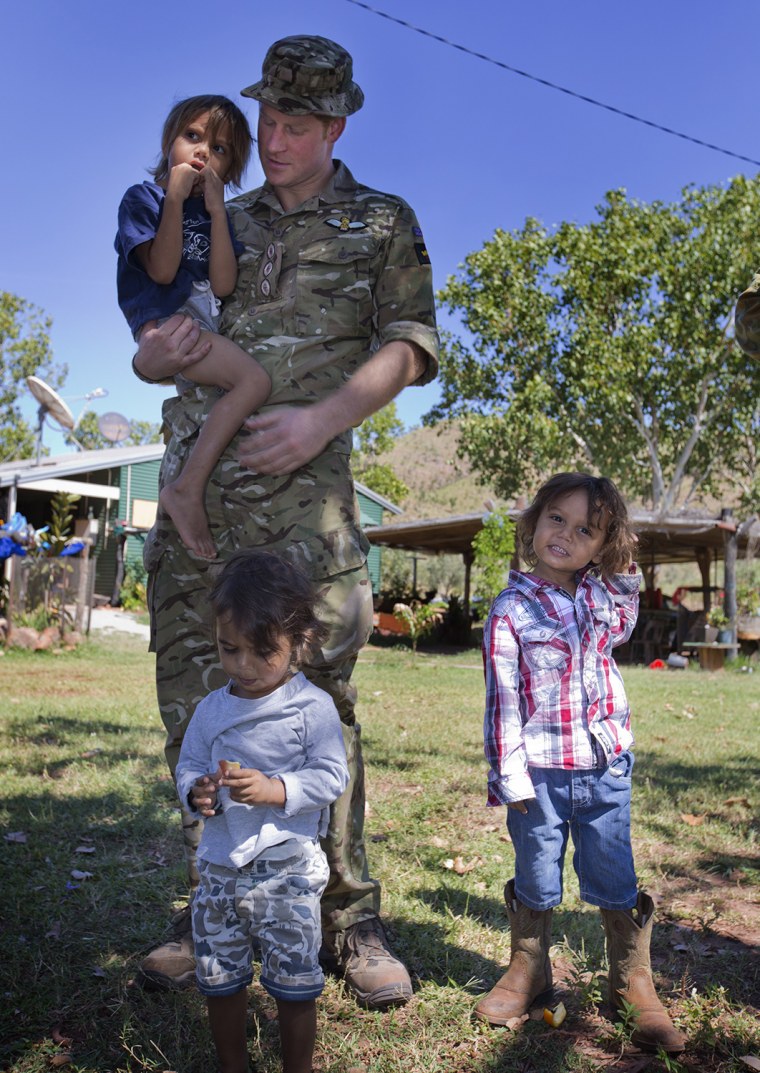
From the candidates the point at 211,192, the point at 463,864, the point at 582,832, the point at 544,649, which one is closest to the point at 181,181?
the point at 211,192

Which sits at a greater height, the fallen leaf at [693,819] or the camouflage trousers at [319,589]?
the camouflage trousers at [319,589]

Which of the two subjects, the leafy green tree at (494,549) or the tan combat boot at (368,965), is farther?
the leafy green tree at (494,549)

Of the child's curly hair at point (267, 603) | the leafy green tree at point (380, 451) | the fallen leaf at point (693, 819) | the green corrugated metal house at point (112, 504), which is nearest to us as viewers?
the child's curly hair at point (267, 603)

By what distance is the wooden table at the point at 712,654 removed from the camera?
1572 centimetres

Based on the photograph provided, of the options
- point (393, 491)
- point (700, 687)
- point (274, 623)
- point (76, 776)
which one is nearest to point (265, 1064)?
point (274, 623)

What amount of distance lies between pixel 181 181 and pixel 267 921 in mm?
1947

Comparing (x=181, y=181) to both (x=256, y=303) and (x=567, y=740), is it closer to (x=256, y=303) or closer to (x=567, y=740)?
(x=256, y=303)

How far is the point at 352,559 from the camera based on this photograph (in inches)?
102

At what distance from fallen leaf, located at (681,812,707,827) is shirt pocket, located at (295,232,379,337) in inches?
138

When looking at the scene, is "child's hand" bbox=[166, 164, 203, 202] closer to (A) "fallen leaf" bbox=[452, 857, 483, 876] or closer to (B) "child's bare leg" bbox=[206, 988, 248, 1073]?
(B) "child's bare leg" bbox=[206, 988, 248, 1073]

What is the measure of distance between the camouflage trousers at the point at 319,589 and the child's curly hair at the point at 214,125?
2.84 ft

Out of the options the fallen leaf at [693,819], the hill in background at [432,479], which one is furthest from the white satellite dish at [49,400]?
the hill in background at [432,479]

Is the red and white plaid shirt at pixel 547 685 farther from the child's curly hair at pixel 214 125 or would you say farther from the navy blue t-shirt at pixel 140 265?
the child's curly hair at pixel 214 125

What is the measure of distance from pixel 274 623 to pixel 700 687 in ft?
36.0
